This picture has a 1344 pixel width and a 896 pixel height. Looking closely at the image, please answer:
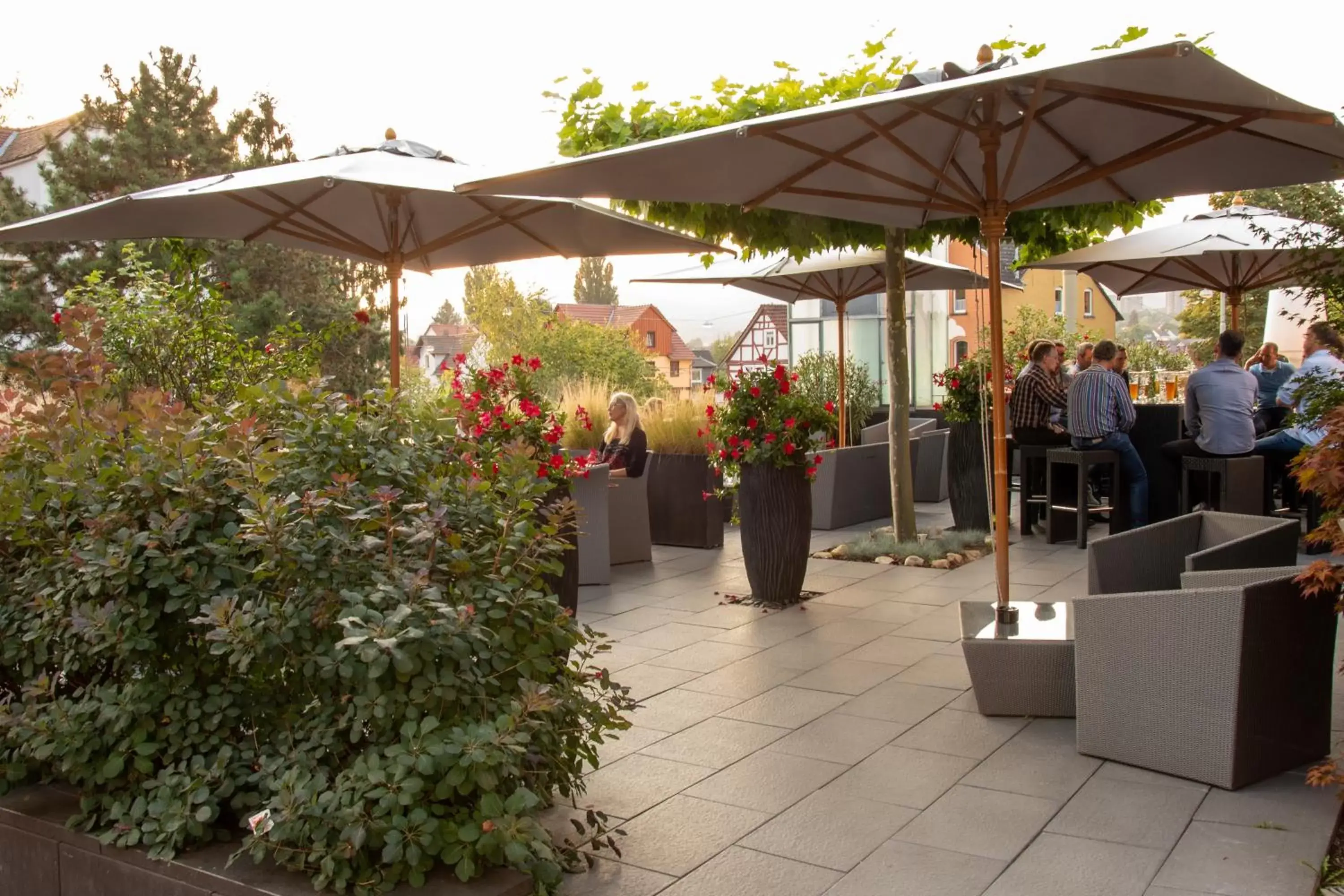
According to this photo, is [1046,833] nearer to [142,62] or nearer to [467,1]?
[467,1]

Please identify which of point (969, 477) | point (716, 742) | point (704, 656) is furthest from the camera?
point (969, 477)

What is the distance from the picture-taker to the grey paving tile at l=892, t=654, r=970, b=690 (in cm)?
482

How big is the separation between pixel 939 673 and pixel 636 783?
181cm

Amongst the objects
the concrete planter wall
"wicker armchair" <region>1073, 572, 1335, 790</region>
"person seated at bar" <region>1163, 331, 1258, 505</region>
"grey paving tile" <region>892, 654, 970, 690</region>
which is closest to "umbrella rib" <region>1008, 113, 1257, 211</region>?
"wicker armchair" <region>1073, 572, 1335, 790</region>

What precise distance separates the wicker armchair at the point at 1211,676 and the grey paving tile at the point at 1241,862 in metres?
0.35

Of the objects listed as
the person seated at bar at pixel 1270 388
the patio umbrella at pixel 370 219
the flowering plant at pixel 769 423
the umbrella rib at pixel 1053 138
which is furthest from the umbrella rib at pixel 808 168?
the person seated at bar at pixel 1270 388

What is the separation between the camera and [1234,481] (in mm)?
7781

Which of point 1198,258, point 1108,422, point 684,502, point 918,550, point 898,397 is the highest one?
point 1198,258

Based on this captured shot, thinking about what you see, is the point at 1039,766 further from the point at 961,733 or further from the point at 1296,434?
the point at 1296,434

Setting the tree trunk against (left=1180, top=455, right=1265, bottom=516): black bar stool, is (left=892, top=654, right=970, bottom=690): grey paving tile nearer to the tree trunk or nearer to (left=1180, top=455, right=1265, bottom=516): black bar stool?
the tree trunk

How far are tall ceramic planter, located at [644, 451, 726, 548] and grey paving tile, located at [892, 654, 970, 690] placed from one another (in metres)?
3.45

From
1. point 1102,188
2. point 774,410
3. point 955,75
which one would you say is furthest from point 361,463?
point 1102,188

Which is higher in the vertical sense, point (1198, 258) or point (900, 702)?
point (1198, 258)

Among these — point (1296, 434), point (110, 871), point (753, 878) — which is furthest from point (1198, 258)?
point (110, 871)
